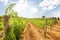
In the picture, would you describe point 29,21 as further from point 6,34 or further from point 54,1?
point 6,34

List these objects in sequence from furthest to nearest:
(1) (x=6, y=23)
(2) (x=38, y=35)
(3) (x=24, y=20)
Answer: (3) (x=24, y=20)
(2) (x=38, y=35)
(1) (x=6, y=23)

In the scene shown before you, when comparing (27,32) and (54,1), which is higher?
(54,1)

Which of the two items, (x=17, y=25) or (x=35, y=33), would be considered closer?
(x=17, y=25)

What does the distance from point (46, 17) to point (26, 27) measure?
1.58 feet

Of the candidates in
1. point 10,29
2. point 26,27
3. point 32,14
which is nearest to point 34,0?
point 32,14

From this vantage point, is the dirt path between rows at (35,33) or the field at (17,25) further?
the dirt path between rows at (35,33)

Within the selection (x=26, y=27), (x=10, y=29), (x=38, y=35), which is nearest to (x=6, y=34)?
(x=10, y=29)

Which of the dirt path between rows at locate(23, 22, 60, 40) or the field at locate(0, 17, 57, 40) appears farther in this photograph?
the dirt path between rows at locate(23, 22, 60, 40)

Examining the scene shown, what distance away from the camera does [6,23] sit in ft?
11.8

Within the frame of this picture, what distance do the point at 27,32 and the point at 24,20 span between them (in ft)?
0.89

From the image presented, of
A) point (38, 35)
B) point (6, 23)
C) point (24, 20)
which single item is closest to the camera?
point (6, 23)

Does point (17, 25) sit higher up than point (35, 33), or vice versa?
point (17, 25)

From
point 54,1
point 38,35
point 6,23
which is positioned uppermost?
point 54,1

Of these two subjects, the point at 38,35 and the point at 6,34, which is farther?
the point at 38,35
